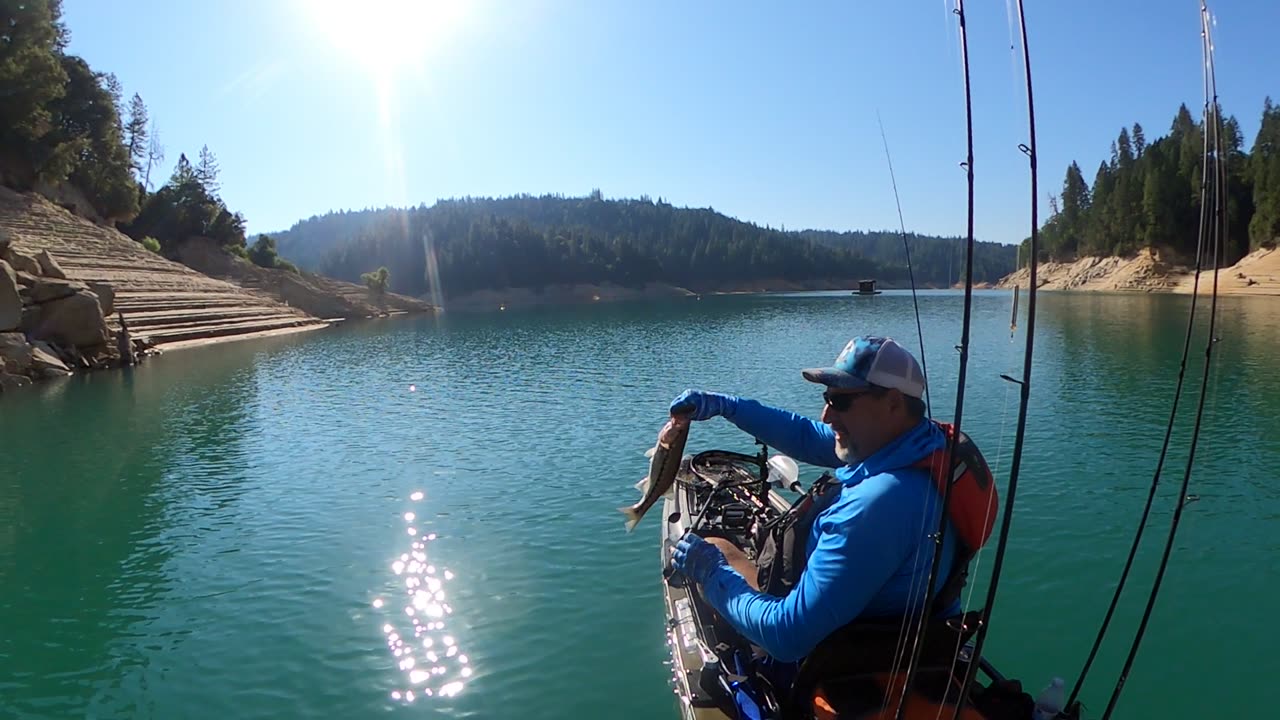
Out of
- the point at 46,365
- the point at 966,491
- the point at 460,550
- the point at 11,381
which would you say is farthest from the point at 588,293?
the point at 966,491

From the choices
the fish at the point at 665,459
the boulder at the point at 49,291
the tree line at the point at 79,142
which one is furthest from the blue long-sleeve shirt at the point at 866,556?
the tree line at the point at 79,142

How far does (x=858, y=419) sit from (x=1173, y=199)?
114 metres

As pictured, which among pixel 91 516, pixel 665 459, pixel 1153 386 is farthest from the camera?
pixel 1153 386

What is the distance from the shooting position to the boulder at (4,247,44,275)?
32.8 metres

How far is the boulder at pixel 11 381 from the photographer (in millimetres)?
26891

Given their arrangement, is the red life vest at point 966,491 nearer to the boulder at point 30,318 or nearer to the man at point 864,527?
the man at point 864,527

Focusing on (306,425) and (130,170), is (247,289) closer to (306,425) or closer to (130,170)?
(130,170)

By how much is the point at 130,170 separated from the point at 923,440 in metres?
78.6

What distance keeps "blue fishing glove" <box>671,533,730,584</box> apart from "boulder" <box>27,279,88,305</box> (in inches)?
1521

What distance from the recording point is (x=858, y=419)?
3.64m

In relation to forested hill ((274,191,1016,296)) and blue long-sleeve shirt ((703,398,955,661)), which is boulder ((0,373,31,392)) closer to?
blue long-sleeve shirt ((703,398,955,661))

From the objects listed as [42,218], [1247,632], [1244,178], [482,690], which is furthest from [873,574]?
[1244,178]

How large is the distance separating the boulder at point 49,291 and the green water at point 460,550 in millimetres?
10034

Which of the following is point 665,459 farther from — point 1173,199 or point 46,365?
point 1173,199
